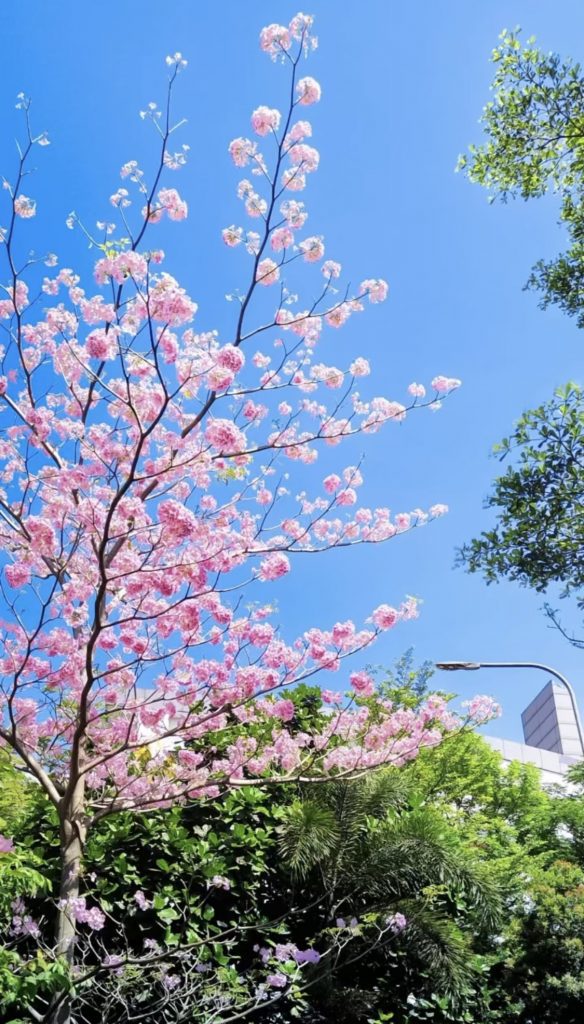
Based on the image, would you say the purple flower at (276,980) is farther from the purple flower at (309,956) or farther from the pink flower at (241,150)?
the pink flower at (241,150)

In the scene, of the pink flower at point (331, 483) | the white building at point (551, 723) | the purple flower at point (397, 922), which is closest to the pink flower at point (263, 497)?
the pink flower at point (331, 483)

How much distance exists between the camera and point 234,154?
17.4 feet

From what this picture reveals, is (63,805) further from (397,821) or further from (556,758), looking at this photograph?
(556,758)

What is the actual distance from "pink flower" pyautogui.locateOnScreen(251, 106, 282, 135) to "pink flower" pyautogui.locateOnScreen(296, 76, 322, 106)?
196 millimetres

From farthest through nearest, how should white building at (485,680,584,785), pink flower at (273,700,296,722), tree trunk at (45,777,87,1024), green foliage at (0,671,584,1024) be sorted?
white building at (485,680,584,785), green foliage at (0,671,584,1024), pink flower at (273,700,296,722), tree trunk at (45,777,87,1024)

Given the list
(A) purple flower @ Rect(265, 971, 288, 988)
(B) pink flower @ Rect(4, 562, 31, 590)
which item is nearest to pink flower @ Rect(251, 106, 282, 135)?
(B) pink flower @ Rect(4, 562, 31, 590)

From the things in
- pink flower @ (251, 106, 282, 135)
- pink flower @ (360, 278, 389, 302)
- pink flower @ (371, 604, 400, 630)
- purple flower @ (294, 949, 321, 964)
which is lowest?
purple flower @ (294, 949, 321, 964)

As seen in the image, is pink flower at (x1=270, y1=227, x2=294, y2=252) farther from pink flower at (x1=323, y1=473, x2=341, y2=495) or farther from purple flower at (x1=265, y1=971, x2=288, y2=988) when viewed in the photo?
purple flower at (x1=265, y1=971, x2=288, y2=988)

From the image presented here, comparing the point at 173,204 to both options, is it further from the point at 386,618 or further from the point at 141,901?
the point at 141,901

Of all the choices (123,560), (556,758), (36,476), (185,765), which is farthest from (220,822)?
(556,758)

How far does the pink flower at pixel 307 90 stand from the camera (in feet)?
16.6

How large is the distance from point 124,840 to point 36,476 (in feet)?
11.5

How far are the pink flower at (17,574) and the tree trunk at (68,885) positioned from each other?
1457mm

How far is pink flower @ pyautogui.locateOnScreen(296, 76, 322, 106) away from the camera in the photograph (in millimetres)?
5059
